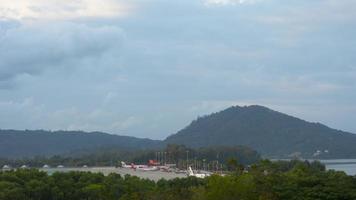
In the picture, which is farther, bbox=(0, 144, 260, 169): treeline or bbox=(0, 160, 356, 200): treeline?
→ bbox=(0, 144, 260, 169): treeline

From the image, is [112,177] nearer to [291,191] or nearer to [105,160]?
[291,191]

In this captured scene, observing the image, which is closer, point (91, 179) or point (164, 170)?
point (91, 179)

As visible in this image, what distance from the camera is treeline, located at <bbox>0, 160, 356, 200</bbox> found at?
52219 millimetres

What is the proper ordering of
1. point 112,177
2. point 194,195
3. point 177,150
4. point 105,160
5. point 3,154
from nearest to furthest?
point 194,195 → point 112,177 → point 177,150 → point 105,160 → point 3,154

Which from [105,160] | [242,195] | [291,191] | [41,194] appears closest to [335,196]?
[291,191]

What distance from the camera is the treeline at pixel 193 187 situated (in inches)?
2056

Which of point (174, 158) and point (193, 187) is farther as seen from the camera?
point (174, 158)

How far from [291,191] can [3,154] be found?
15420 cm

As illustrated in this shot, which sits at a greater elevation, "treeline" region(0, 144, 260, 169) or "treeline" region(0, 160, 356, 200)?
"treeline" region(0, 144, 260, 169)

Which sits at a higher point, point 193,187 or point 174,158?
point 174,158

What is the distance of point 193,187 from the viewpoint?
219 ft

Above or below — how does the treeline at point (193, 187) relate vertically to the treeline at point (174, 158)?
below

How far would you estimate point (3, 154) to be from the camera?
198 meters

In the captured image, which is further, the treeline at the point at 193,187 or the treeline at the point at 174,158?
the treeline at the point at 174,158
